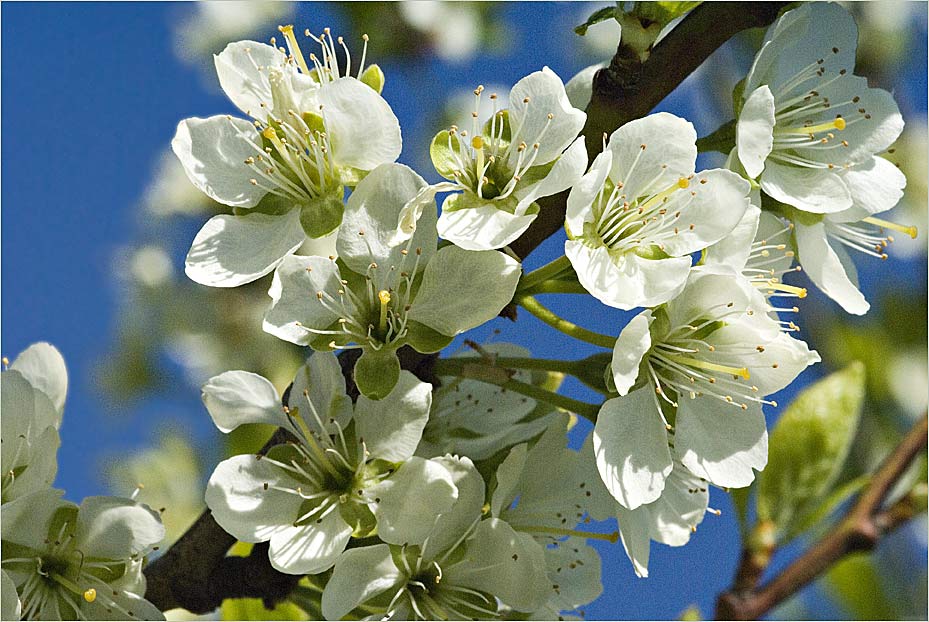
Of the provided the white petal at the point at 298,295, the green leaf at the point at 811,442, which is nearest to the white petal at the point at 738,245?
the white petal at the point at 298,295

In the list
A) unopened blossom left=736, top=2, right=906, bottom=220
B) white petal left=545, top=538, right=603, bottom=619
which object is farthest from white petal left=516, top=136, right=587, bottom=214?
white petal left=545, top=538, right=603, bottom=619

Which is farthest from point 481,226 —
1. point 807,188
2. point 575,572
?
point 575,572

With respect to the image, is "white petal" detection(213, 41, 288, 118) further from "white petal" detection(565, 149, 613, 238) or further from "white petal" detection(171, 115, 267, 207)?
"white petal" detection(565, 149, 613, 238)

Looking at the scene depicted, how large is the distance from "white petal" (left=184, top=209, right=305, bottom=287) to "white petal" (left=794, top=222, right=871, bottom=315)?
55 centimetres

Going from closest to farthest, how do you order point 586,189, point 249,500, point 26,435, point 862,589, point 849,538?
point 586,189 → point 249,500 → point 26,435 → point 849,538 → point 862,589

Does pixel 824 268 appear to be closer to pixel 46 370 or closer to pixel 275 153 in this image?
pixel 275 153

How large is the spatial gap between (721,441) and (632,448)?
0.35ft

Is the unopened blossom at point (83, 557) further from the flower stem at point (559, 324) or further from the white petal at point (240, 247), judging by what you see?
the flower stem at point (559, 324)

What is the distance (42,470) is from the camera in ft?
3.64

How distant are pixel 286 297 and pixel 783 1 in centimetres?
61

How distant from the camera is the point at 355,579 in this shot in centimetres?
99

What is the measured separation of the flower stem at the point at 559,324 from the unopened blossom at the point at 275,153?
20cm

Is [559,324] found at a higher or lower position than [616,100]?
lower

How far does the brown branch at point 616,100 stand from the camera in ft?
3.45
